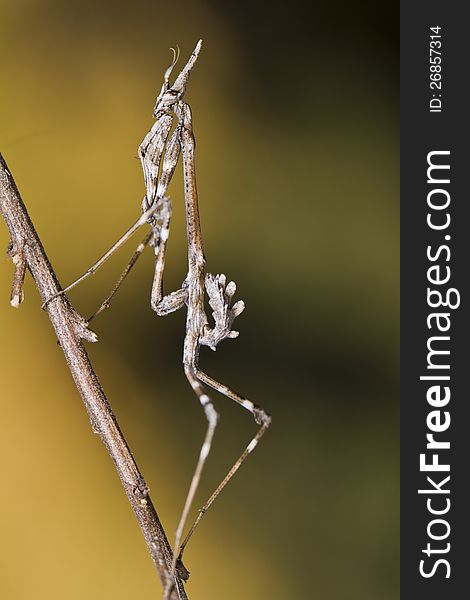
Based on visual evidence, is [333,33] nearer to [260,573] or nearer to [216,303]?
[216,303]

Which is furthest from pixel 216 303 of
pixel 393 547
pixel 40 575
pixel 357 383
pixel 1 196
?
pixel 393 547

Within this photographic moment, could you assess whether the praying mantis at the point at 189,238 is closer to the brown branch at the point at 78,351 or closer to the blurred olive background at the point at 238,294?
the brown branch at the point at 78,351

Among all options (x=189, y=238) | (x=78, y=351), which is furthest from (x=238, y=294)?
(x=78, y=351)

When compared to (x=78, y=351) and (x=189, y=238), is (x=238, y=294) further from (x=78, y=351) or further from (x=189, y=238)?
(x=78, y=351)

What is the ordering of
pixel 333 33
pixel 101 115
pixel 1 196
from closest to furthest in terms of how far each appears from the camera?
1. pixel 1 196
2. pixel 101 115
3. pixel 333 33

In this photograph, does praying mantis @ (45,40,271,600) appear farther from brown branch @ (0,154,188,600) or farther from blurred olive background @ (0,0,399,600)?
blurred olive background @ (0,0,399,600)

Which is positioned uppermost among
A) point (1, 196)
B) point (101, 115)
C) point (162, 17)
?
point (162, 17)

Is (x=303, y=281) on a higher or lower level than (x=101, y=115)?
lower
